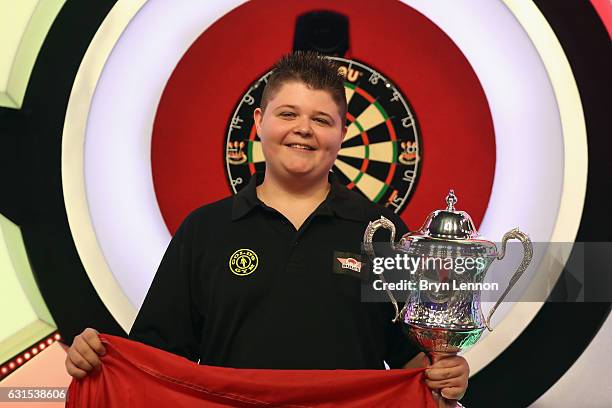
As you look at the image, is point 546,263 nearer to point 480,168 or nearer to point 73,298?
point 480,168

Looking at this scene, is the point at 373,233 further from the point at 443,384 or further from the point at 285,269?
the point at 443,384

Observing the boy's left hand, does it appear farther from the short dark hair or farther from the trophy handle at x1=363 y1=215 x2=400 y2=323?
the short dark hair

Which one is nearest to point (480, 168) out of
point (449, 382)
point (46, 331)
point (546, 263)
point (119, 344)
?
point (546, 263)

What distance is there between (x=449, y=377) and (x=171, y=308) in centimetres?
74

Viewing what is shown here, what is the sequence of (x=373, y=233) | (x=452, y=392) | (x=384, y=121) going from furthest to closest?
1. (x=384, y=121)
2. (x=373, y=233)
3. (x=452, y=392)

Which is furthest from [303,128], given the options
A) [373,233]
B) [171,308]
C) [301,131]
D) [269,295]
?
[171,308]

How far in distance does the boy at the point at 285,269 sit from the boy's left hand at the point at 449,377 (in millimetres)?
191

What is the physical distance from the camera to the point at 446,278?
1866 millimetres

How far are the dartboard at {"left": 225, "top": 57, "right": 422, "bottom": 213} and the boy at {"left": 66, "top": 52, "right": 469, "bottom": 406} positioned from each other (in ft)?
2.49

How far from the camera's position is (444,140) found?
2.80 metres

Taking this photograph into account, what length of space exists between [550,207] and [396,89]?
703 mm

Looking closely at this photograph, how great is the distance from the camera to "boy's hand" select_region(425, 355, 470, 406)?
5.86 ft

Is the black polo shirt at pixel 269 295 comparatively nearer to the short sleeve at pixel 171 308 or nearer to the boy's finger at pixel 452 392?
the short sleeve at pixel 171 308


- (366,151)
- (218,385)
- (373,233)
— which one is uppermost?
(366,151)
